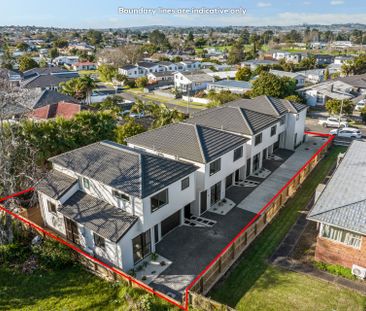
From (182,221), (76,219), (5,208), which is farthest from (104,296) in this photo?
(5,208)

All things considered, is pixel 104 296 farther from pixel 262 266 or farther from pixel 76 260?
pixel 262 266

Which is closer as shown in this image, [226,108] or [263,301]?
[263,301]

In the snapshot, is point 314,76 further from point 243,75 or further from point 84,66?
point 84,66

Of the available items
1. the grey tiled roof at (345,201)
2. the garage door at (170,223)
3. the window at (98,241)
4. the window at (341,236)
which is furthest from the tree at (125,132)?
the window at (341,236)

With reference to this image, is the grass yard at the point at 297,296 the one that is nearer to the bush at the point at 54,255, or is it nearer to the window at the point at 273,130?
the bush at the point at 54,255

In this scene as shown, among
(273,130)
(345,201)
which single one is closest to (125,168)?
(345,201)


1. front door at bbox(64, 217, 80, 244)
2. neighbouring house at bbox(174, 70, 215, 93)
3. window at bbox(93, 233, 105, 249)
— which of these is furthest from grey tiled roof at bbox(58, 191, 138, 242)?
neighbouring house at bbox(174, 70, 215, 93)

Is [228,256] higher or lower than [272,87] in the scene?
lower

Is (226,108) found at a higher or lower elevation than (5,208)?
higher
